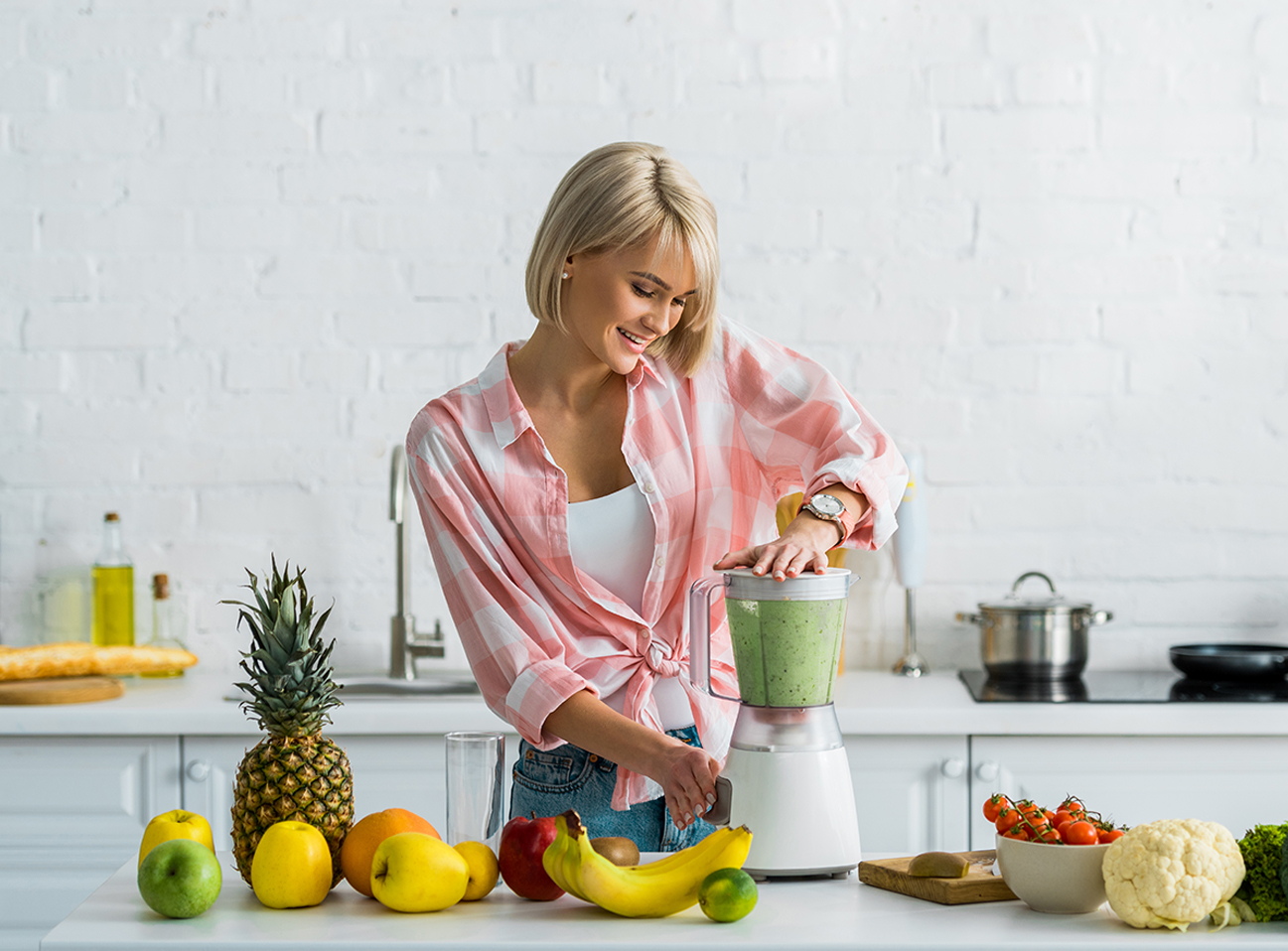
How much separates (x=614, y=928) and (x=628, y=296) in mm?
699

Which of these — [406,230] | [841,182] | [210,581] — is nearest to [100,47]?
[406,230]

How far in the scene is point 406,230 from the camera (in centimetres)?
268

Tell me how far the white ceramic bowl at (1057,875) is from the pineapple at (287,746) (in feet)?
2.14

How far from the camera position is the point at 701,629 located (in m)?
1.39

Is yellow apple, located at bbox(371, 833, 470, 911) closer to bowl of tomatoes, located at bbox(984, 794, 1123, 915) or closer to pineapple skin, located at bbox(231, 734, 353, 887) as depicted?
pineapple skin, located at bbox(231, 734, 353, 887)

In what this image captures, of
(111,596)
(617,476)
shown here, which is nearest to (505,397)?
(617,476)

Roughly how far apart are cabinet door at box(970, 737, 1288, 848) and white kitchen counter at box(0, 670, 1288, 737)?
1.1 inches

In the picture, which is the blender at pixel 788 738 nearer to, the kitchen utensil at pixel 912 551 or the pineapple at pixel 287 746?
the pineapple at pixel 287 746

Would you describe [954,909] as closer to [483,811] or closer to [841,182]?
[483,811]

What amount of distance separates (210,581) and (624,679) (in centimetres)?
145

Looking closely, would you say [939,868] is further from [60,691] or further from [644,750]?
[60,691]

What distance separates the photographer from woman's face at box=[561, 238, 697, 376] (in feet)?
4.84

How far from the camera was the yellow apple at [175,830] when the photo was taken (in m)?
1.25

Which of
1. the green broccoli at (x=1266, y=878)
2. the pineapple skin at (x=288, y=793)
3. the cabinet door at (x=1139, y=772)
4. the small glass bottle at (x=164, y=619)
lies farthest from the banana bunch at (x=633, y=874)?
the small glass bottle at (x=164, y=619)
